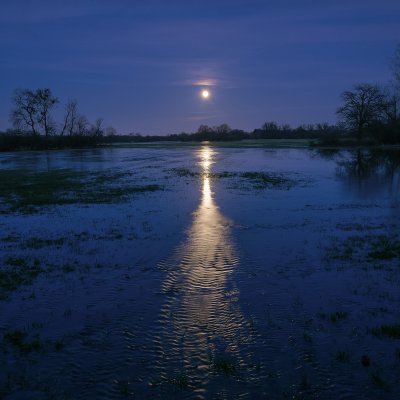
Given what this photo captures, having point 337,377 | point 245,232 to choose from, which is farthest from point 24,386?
point 245,232

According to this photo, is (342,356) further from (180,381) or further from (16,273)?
(16,273)

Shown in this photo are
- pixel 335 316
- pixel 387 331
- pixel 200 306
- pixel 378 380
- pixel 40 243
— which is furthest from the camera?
pixel 40 243

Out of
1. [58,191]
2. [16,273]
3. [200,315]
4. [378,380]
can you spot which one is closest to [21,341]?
[200,315]

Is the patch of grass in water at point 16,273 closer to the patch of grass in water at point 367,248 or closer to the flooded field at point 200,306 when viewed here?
the flooded field at point 200,306

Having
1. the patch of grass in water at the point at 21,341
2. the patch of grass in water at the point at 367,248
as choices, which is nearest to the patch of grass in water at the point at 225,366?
the patch of grass in water at the point at 21,341

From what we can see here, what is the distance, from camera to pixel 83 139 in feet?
365

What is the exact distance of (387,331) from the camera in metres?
6.46

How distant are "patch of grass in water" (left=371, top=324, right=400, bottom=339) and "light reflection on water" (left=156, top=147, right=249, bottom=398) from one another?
2110 millimetres

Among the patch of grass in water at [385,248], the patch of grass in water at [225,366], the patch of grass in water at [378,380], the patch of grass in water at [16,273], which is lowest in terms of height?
the patch of grass in water at [378,380]

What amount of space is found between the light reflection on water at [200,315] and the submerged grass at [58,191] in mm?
10341

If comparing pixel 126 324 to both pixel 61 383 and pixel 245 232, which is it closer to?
pixel 61 383

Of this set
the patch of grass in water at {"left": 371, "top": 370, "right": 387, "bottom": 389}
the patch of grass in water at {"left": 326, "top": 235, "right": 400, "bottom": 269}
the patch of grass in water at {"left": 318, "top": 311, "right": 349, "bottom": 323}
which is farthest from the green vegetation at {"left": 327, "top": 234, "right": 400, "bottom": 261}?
Answer: the patch of grass in water at {"left": 371, "top": 370, "right": 387, "bottom": 389}

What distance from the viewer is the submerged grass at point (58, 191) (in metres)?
20.0

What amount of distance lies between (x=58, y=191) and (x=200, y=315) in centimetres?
1958
